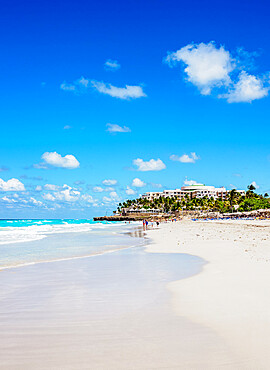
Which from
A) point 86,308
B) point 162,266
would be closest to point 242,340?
point 86,308

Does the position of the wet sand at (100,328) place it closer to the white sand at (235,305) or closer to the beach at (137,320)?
the beach at (137,320)

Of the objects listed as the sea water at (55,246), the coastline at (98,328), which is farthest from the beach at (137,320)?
the sea water at (55,246)

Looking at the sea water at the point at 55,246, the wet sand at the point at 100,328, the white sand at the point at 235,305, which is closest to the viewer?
the wet sand at the point at 100,328

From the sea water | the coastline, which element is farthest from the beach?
the sea water

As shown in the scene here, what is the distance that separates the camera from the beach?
5.18 metres

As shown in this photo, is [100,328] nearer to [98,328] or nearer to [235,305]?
[98,328]

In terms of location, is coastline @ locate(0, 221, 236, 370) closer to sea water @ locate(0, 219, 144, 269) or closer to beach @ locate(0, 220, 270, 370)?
beach @ locate(0, 220, 270, 370)

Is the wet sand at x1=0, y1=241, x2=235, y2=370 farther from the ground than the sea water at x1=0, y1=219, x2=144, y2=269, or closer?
farther from the ground

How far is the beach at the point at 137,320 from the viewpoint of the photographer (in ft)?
17.0

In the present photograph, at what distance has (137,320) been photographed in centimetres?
704

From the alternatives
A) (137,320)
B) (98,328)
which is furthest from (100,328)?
(137,320)

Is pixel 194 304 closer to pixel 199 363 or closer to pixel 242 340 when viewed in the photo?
pixel 242 340

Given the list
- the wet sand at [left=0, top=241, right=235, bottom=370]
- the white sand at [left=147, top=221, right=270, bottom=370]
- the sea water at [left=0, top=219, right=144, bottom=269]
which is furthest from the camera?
the sea water at [left=0, top=219, right=144, bottom=269]

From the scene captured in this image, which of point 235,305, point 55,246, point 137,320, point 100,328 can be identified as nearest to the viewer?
point 100,328
